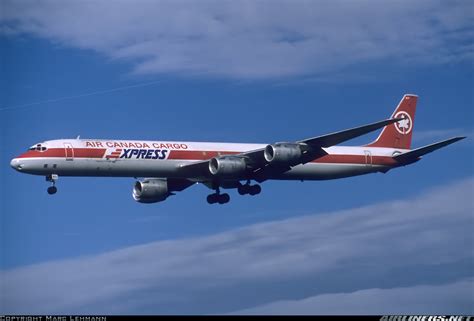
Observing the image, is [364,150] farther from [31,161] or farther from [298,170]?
[31,161]

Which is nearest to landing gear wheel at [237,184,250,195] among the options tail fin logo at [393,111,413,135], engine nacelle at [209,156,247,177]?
engine nacelle at [209,156,247,177]

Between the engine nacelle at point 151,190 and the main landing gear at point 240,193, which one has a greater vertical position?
the engine nacelle at point 151,190

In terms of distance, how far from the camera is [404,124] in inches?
3615

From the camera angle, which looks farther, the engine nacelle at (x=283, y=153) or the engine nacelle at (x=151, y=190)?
the engine nacelle at (x=151, y=190)

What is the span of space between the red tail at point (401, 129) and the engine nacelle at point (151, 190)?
19126 millimetres

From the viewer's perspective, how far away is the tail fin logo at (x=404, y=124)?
91.0 metres

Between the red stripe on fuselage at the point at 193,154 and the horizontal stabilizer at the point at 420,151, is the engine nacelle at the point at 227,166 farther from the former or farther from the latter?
the horizontal stabilizer at the point at 420,151

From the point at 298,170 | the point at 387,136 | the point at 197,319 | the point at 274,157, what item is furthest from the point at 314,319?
the point at 387,136

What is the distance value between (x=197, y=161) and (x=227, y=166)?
11.7 ft

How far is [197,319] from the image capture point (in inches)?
2124

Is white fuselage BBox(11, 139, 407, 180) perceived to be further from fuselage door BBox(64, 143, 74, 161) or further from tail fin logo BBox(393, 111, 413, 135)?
tail fin logo BBox(393, 111, 413, 135)

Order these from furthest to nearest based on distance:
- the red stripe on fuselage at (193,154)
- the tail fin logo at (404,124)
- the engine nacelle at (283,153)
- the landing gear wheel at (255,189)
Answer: the tail fin logo at (404,124) → the landing gear wheel at (255,189) → the red stripe on fuselage at (193,154) → the engine nacelle at (283,153)

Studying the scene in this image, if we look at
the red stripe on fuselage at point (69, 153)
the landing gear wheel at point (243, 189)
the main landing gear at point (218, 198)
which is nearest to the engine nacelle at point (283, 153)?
the landing gear wheel at point (243, 189)

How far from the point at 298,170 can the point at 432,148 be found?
1161 centimetres
